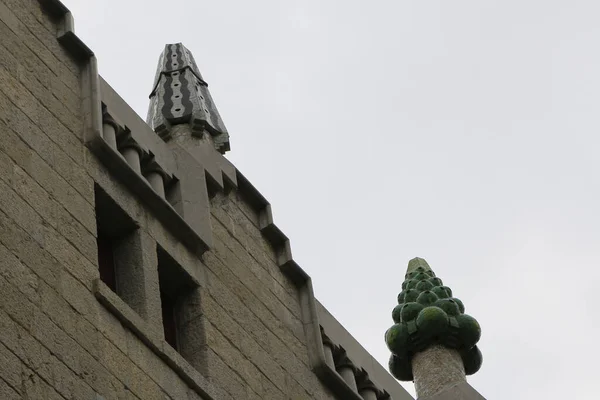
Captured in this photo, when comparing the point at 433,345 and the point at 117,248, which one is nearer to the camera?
the point at 117,248

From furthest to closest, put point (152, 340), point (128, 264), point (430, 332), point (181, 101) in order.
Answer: point (430, 332) → point (181, 101) → point (128, 264) → point (152, 340)

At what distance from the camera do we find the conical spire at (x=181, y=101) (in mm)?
16906

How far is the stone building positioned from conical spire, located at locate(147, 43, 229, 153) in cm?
2

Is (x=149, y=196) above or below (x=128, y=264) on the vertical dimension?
above

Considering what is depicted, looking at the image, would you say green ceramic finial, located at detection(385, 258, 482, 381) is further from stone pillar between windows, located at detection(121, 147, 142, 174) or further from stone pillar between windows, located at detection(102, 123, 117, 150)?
stone pillar between windows, located at detection(102, 123, 117, 150)

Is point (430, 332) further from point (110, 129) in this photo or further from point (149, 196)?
point (110, 129)

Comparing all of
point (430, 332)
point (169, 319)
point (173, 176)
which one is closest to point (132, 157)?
point (173, 176)

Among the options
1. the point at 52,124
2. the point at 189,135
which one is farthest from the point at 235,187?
the point at 52,124

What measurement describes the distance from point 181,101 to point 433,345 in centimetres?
348

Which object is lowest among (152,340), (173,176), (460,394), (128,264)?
(152,340)

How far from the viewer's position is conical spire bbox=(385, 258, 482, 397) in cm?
1750

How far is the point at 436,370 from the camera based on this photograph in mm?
17484

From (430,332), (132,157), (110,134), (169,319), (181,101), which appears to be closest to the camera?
(169,319)

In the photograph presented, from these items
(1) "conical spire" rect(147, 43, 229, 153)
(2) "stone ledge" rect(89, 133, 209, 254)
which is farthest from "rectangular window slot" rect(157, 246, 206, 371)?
(1) "conical spire" rect(147, 43, 229, 153)
